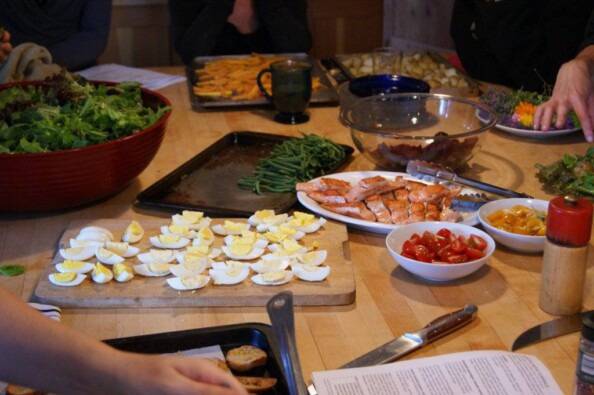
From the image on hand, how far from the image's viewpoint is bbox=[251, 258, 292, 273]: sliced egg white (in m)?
1.50

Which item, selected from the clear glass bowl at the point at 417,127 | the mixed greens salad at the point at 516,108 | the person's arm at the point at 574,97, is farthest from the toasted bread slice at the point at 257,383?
the mixed greens salad at the point at 516,108

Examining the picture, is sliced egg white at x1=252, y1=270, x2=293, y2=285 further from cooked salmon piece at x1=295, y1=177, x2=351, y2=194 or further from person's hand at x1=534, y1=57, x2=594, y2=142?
person's hand at x1=534, y1=57, x2=594, y2=142

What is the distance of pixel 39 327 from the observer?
93 centimetres

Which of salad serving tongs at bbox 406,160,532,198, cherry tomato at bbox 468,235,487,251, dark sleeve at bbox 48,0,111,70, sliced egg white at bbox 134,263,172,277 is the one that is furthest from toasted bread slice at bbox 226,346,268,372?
dark sleeve at bbox 48,0,111,70

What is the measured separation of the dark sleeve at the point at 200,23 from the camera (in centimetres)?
354

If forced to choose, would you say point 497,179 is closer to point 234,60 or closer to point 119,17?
point 234,60

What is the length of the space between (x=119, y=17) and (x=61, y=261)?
3272 mm

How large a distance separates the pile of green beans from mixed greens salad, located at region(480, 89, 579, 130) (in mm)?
545

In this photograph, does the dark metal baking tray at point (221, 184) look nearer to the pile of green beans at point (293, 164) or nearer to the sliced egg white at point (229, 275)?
the pile of green beans at point (293, 164)

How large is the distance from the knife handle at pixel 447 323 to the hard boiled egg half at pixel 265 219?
44cm

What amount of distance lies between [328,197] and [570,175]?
589mm

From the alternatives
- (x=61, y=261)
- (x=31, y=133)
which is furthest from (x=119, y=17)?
(x=61, y=261)

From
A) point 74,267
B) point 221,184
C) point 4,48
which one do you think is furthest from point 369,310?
point 4,48

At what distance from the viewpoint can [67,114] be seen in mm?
1896
